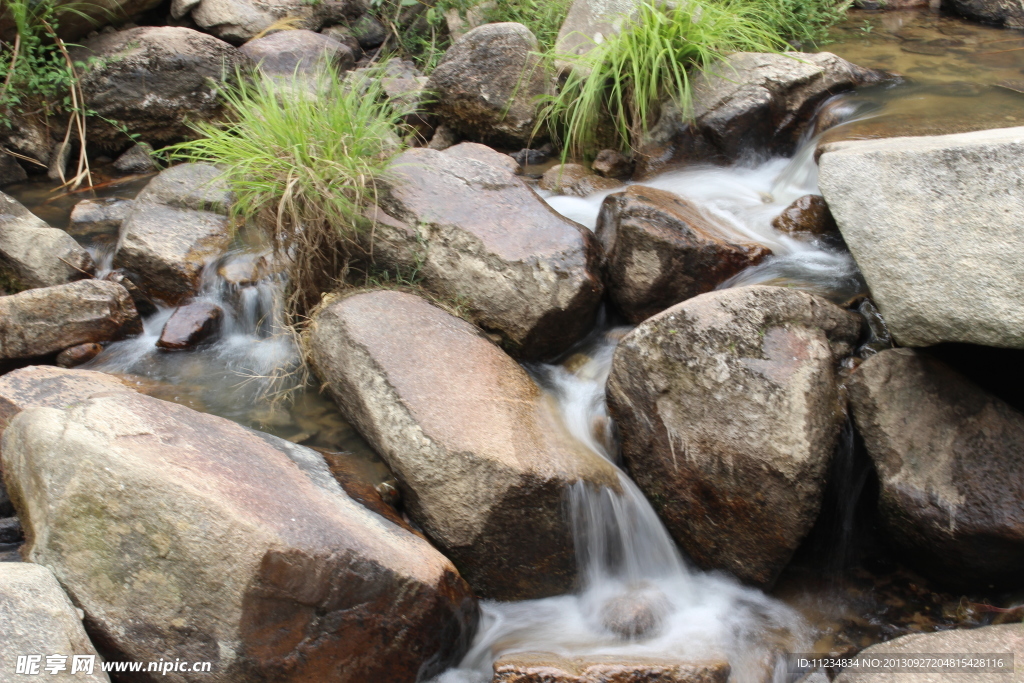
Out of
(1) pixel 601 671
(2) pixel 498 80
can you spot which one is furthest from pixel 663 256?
(2) pixel 498 80

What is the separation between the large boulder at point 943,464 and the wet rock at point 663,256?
102 cm

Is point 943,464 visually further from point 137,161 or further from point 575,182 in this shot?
point 137,161

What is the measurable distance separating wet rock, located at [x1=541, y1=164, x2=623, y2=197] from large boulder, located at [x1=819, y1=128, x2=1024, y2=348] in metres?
2.23

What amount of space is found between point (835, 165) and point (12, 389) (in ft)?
11.8

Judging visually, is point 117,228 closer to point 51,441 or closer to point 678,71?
point 51,441

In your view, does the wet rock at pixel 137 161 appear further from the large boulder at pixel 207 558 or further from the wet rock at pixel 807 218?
the wet rock at pixel 807 218

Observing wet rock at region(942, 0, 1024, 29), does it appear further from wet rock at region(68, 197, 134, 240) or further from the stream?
wet rock at region(68, 197, 134, 240)

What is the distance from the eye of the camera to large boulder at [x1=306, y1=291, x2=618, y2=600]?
2910 millimetres

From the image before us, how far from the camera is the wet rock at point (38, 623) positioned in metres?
2.05

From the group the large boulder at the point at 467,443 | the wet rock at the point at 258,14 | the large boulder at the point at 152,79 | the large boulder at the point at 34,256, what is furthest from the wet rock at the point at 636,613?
the wet rock at the point at 258,14

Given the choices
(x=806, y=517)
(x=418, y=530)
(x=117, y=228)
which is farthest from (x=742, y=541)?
(x=117, y=228)

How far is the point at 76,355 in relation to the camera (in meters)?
3.92

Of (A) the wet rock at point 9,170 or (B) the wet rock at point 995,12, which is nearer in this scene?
(A) the wet rock at point 9,170

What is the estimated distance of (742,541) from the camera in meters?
2.96
